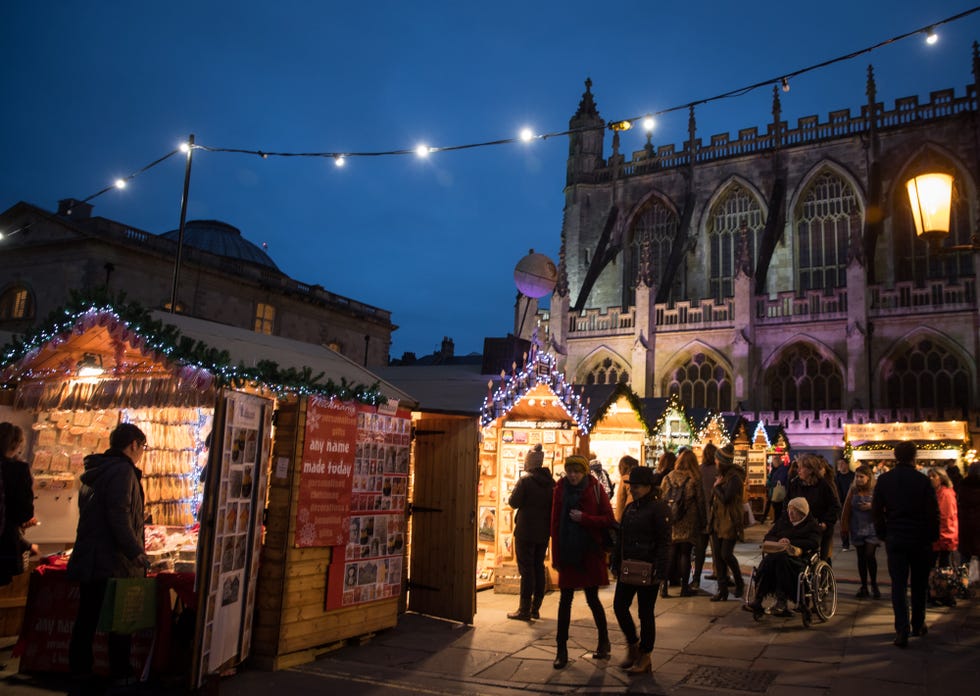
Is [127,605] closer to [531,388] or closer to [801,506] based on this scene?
[801,506]

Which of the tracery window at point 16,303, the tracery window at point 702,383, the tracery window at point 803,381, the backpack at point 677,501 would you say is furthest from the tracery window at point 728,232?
the tracery window at point 16,303

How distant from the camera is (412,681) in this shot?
17.8 ft

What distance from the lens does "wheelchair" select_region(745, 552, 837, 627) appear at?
23.9 ft

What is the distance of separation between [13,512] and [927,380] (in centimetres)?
2581

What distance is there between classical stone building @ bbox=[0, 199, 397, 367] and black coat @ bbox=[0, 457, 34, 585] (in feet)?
68.4

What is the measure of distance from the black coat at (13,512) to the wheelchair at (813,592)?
250 inches

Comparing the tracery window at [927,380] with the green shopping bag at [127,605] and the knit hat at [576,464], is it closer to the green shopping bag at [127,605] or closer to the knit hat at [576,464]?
the knit hat at [576,464]

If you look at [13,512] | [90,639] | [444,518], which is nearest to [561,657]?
[444,518]

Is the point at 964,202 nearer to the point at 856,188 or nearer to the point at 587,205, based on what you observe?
the point at 856,188

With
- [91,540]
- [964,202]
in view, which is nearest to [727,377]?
[964,202]

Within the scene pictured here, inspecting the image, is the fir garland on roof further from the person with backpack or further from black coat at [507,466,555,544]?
the person with backpack

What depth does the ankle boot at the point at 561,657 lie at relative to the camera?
5785mm

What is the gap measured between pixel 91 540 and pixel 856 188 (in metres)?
30.3

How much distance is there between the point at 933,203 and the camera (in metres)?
5.98
